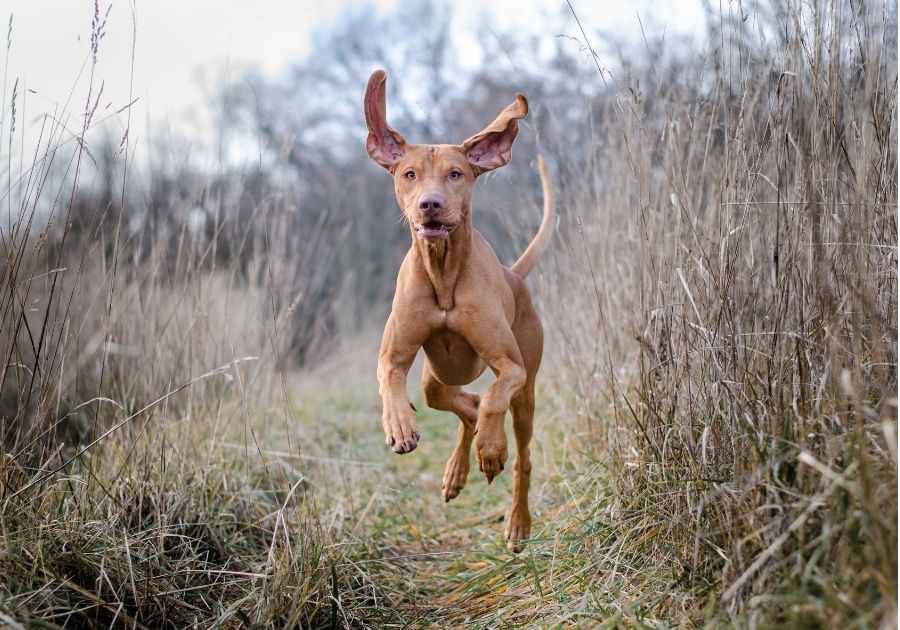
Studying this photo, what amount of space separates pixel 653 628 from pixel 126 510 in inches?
82.4

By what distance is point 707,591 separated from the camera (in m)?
2.55

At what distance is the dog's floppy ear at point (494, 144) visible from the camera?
11.5ft

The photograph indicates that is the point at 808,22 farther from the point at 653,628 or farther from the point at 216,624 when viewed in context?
the point at 216,624

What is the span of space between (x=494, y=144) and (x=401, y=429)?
1249 mm

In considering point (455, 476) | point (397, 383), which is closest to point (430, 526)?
point (455, 476)

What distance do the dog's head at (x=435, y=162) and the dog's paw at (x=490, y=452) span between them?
2.48 feet

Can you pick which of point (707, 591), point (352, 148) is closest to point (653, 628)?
point (707, 591)

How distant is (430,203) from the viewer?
3.15 m

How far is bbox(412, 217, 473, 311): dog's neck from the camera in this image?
3.47m

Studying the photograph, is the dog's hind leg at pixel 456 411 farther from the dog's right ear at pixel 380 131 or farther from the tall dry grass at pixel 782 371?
the dog's right ear at pixel 380 131

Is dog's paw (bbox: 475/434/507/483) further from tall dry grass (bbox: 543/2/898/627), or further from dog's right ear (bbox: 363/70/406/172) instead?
dog's right ear (bbox: 363/70/406/172)

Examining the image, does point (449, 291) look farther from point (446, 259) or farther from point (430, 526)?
point (430, 526)

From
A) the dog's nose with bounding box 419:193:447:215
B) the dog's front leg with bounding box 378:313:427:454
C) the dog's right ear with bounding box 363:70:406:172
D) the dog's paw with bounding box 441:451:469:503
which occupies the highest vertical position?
the dog's right ear with bounding box 363:70:406:172

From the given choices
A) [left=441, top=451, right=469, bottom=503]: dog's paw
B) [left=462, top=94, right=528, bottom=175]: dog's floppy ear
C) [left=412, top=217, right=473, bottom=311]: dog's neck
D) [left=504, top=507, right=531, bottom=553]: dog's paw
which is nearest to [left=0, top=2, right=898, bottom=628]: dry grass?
[left=504, top=507, right=531, bottom=553]: dog's paw
